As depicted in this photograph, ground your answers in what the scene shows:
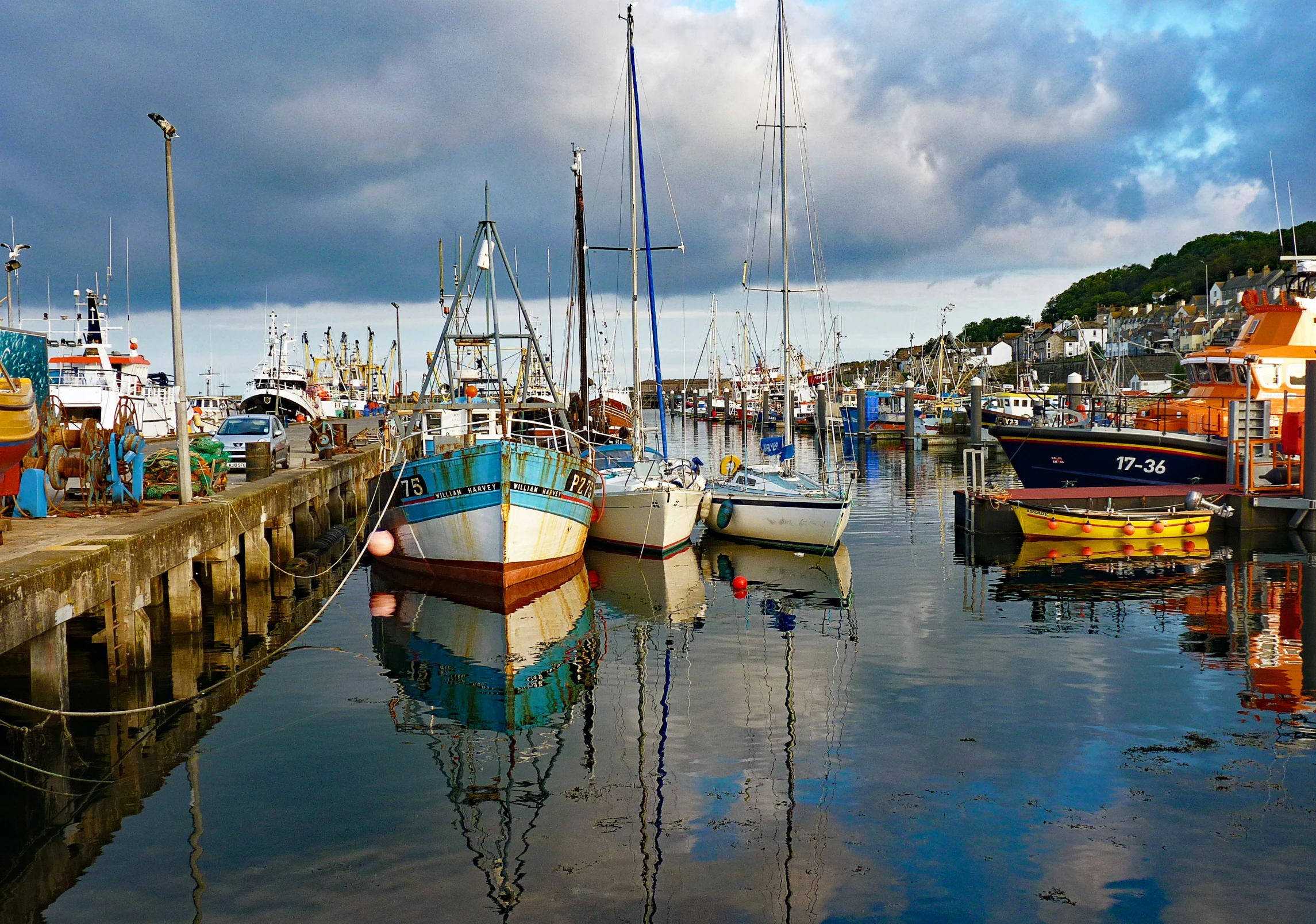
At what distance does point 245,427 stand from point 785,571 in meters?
16.0

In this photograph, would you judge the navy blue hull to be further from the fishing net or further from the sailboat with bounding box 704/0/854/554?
the fishing net

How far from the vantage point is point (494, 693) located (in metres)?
13.1

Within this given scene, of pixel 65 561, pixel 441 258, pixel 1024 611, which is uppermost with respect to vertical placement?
pixel 441 258

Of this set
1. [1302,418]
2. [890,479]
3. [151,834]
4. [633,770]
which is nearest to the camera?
[151,834]

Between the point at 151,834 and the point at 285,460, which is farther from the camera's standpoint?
the point at 285,460

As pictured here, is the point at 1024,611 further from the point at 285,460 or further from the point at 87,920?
the point at 285,460

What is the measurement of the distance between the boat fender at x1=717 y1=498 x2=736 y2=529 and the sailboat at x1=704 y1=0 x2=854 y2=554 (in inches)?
0.5

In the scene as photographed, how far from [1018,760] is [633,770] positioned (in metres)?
3.83

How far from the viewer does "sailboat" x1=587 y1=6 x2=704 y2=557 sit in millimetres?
23562

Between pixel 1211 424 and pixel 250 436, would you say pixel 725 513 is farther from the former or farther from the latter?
pixel 1211 424

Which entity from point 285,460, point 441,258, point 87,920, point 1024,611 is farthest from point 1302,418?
point 441,258

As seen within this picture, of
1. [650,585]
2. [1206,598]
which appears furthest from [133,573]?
[1206,598]

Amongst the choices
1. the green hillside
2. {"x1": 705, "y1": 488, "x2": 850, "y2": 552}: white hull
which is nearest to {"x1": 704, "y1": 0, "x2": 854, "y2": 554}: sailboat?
{"x1": 705, "y1": 488, "x2": 850, "y2": 552}: white hull

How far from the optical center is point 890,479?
44906mm
